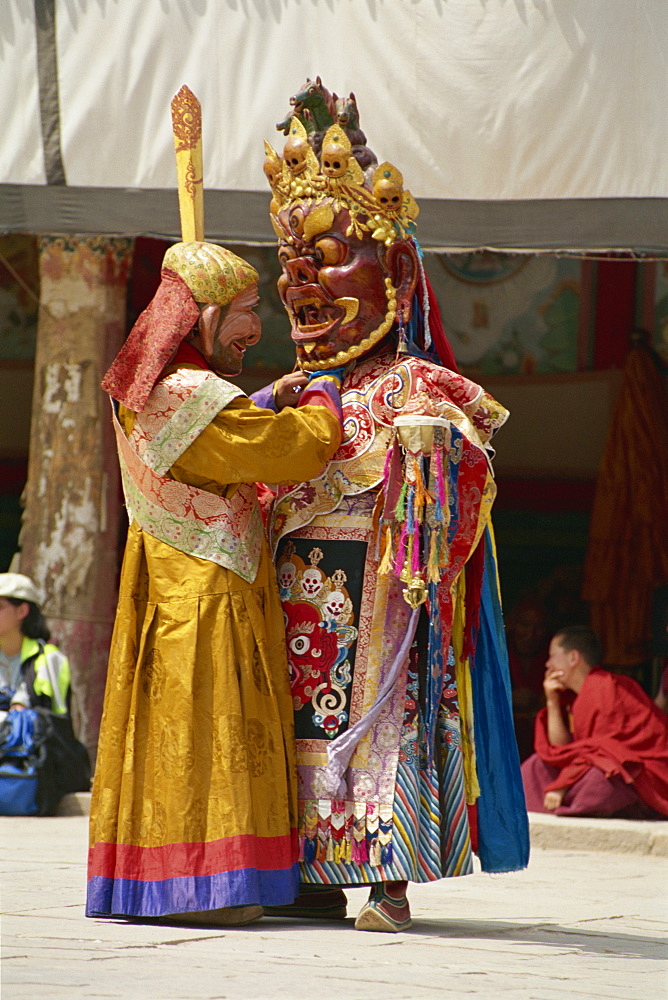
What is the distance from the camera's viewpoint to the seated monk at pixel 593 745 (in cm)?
668

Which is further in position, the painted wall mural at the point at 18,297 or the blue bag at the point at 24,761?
the painted wall mural at the point at 18,297

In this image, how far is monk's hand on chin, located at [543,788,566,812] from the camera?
6.75m

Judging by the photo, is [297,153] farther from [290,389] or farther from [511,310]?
[511,310]

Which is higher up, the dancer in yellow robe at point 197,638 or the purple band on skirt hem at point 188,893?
the dancer in yellow robe at point 197,638

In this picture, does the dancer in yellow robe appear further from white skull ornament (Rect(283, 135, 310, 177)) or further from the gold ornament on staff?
white skull ornament (Rect(283, 135, 310, 177))

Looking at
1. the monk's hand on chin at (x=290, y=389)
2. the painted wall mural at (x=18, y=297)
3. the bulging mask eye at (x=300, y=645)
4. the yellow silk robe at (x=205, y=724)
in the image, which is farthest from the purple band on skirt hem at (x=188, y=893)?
the painted wall mural at (x=18, y=297)

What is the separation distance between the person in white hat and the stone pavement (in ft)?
6.38

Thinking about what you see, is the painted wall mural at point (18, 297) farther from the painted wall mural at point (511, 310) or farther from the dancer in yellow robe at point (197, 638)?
the dancer in yellow robe at point (197, 638)

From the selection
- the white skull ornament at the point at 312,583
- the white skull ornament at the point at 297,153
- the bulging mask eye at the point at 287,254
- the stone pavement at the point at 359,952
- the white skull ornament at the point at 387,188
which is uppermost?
the white skull ornament at the point at 297,153

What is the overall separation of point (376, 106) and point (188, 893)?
11.8ft

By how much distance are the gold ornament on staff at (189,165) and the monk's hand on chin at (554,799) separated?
133 inches

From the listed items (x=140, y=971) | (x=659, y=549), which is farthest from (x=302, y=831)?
(x=659, y=549)

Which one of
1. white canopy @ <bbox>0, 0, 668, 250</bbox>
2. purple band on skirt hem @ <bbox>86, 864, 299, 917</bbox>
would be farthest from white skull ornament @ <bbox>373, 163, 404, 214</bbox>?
white canopy @ <bbox>0, 0, 668, 250</bbox>

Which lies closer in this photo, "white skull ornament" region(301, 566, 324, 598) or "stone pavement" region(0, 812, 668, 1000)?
"stone pavement" region(0, 812, 668, 1000)
